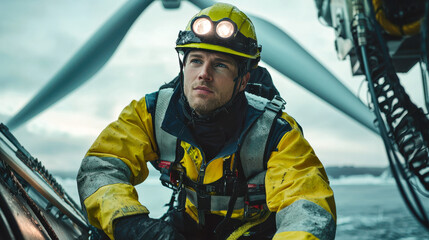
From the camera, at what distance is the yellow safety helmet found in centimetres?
217

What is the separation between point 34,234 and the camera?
146cm

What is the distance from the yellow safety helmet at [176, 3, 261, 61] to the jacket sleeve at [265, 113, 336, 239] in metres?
0.63

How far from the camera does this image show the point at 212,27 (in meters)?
2.21

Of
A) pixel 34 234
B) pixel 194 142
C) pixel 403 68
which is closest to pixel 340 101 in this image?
pixel 403 68

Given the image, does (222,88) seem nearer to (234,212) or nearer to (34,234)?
(234,212)

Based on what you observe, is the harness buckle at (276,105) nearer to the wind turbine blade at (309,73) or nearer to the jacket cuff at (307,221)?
the jacket cuff at (307,221)

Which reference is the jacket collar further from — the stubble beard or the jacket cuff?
the jacket cuff

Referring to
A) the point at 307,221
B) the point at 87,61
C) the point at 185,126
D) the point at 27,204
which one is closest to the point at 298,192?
the point at 307,221

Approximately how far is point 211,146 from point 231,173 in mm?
235

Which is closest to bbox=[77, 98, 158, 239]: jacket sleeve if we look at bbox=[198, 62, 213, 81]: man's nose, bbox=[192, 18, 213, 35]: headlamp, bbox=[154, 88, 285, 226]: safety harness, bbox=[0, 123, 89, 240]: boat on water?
bbox=[154, 88, 285, 226]: safety harness

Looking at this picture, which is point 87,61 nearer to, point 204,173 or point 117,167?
point 117,167

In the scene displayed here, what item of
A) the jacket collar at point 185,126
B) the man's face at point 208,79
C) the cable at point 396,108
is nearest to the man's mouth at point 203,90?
the man's face at point 208,79

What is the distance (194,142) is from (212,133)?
0.46ft

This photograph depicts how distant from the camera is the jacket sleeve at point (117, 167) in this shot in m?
1.79
